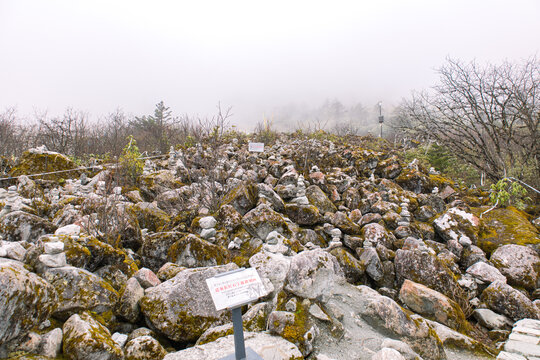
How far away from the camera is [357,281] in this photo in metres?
4.51

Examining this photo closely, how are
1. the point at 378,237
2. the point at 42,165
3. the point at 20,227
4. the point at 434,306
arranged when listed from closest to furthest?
1. the point at 434,306
2. the point at 20,227
3. the point at 378,237
4. the point at 42,165

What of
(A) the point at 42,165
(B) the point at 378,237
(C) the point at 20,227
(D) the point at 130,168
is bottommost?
(B) the point at 378,237

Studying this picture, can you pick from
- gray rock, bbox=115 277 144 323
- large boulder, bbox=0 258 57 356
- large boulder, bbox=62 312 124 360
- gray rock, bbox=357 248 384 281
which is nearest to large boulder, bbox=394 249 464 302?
gray rock, bbox=357 248 384 281

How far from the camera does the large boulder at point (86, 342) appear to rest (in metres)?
2.19

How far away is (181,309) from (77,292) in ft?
3.67

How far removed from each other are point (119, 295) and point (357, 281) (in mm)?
3706

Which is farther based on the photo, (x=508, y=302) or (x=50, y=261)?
(x=508, y=302)

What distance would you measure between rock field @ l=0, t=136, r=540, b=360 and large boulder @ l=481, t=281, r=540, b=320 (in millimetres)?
23

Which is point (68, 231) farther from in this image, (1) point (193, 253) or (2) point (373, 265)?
(2) point (373, 265)

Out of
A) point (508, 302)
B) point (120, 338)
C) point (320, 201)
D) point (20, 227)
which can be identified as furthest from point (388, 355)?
point (20, 227)

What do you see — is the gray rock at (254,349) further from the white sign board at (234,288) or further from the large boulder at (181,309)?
the white sign board at (234,288)

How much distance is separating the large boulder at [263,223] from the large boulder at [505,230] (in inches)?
180

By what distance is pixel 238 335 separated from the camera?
2088mm

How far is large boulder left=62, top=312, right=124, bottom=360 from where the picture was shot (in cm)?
219
